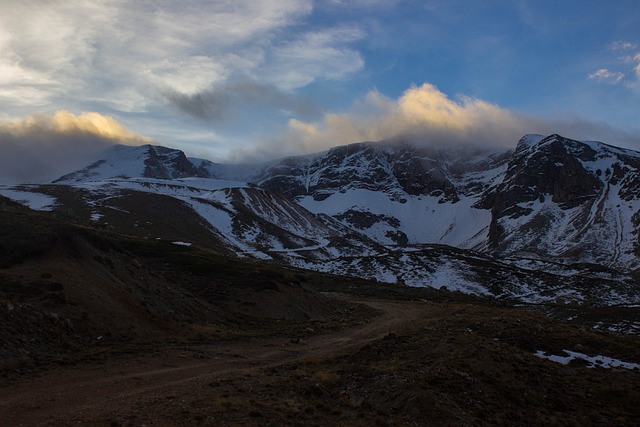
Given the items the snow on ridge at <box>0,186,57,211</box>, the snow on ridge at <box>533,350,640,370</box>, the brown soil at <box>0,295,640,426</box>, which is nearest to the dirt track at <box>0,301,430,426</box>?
the brown soil at <box>0,295,640,426</box>

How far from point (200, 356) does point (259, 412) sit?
9927mm

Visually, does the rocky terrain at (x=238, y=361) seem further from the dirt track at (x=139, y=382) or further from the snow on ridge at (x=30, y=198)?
the snow on ridge at (x=30, y=198)

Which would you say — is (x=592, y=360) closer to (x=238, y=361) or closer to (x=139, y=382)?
(x=238, y=361)

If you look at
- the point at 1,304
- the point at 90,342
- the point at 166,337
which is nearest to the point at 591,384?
the point at 166,337

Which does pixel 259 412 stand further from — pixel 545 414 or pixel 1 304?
pixel 1 304

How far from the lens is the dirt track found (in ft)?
50.5

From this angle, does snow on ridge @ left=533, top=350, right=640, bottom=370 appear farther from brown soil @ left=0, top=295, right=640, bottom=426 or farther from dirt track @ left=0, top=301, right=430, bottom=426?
dirt track @ left=0, top=301, right=430, bottom=426

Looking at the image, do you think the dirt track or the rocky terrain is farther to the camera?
the rocky terrain

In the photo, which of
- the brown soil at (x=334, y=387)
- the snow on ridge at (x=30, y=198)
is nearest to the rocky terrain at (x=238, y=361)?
the brown soil at (x=334, y=387)

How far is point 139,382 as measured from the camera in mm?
19531

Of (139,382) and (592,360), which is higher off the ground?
Result: (139,382)

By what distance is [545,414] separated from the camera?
62.8 ft

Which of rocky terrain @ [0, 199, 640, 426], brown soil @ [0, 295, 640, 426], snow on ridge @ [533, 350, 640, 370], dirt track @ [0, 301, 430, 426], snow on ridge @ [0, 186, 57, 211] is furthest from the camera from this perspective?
snow on ridge @ [0, 186, 57, 211]

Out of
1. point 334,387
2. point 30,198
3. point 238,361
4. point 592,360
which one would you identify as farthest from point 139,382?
point 30,198
